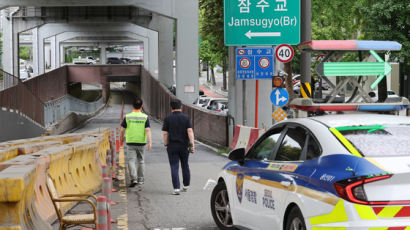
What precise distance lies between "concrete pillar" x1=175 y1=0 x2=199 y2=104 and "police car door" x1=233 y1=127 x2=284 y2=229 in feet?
110

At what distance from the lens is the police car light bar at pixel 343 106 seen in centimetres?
779

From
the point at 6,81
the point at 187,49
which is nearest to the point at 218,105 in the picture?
the point at 187,49

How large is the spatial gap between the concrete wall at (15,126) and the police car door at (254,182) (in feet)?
63.3

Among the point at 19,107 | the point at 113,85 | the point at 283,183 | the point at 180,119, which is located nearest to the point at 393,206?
the point at 283,183

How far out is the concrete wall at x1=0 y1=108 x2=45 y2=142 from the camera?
86.8 feet

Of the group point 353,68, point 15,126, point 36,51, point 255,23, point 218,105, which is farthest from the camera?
point 36,51

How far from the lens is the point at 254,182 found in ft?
26.0

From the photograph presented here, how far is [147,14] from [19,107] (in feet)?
95.3

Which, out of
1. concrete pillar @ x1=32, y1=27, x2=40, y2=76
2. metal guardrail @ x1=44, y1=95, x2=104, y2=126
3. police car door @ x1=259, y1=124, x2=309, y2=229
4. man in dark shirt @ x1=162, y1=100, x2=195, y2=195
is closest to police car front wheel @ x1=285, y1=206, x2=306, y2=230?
police car door @ x1=259, y1=124, x2=309, y2=229

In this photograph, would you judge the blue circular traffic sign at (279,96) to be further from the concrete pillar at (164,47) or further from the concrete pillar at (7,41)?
the concrete pillar at (7,41)

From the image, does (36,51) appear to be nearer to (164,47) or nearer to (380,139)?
(164,47)

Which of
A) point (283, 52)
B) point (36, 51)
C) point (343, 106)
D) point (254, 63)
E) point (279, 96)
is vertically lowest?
point (279, 96)

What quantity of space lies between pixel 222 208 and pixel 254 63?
13.6 metres

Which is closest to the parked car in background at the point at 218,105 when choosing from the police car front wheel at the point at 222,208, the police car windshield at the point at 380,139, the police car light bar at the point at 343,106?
the police car front wheel at the point at 222,208
